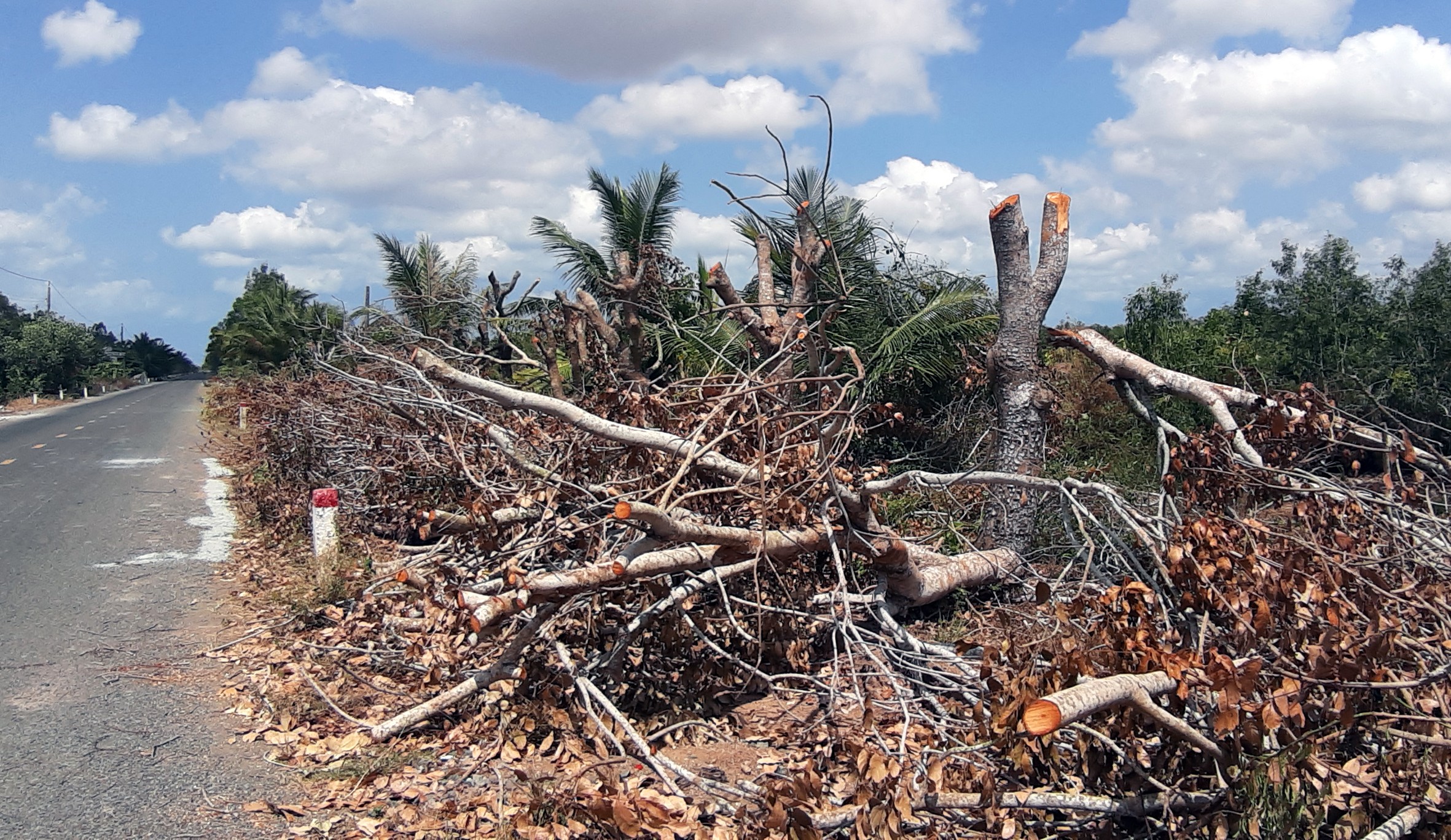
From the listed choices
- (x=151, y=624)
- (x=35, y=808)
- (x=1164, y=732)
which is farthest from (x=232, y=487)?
(x=1164, y=732)

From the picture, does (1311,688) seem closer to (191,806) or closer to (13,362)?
(191,806)

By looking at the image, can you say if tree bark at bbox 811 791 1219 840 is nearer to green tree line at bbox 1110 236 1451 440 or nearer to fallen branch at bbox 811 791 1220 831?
fallen branch at bbox 811 791 1220 831

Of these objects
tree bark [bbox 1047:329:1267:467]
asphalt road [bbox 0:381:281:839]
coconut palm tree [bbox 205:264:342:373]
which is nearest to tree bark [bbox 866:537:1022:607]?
tree bark [bbox 1047:329:1267:467]

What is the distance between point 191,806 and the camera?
4000mm

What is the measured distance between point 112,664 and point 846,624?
4.17 m

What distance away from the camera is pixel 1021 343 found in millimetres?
7098

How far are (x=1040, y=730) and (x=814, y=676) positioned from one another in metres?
2.74

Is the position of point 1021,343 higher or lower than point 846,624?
higher

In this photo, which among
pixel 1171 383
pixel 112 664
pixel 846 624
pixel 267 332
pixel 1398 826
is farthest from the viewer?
pixel 267 332

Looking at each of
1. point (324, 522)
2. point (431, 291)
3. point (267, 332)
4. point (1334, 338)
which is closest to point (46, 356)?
point (267, 332)

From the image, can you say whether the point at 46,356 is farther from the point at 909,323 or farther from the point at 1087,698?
the point at 1087,698

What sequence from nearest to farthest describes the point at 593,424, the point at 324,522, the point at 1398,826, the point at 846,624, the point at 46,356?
the point at 1398,826, the point at 846,624, the point at 593,424, the point at 324,522, the point at 46,356

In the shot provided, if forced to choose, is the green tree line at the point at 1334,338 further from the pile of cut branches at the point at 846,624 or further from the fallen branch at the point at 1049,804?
the fallen branch at the point at 1049,804

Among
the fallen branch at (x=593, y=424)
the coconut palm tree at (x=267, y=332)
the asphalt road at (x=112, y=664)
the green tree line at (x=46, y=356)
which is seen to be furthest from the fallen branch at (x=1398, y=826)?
the green tree line at (x=46, y=356)
